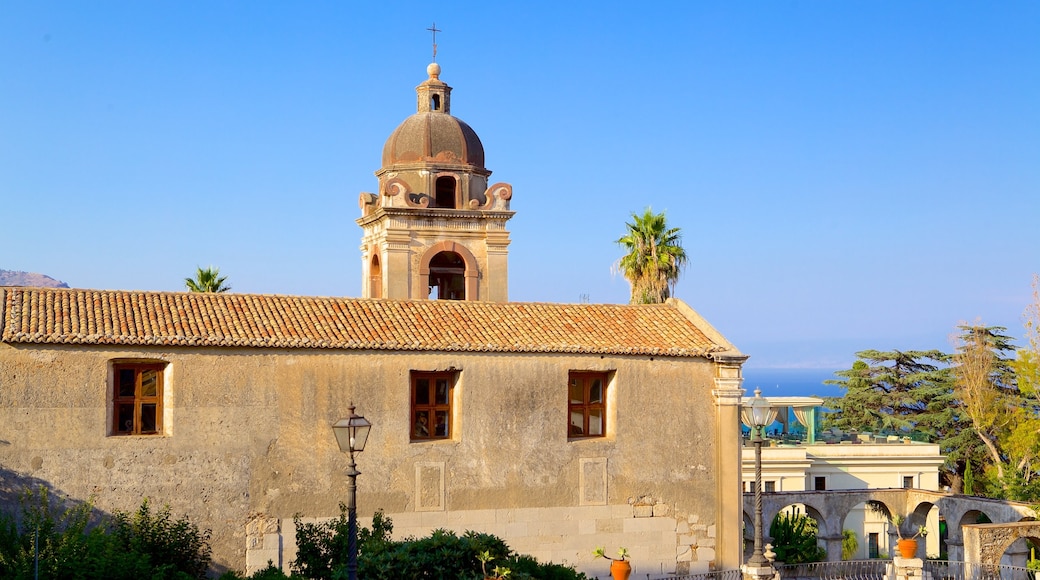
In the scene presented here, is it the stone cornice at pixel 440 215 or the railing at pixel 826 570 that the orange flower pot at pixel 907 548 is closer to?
the railing at pixel 826 570

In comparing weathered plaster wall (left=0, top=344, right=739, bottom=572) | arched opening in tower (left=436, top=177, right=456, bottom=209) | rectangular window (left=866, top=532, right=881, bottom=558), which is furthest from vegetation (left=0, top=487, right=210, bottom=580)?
rectangular window (left=866, top=532, right=881, bottom=558)

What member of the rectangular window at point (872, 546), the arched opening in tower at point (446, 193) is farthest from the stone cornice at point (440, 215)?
the rectangular window at point (872, 546)

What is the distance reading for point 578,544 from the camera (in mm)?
21500

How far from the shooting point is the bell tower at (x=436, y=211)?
26984 millimetres

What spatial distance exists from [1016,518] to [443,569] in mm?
22600

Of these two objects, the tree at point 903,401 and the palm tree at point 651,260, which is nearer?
the palm tree at point 651,260

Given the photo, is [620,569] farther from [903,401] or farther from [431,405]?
[903,401]

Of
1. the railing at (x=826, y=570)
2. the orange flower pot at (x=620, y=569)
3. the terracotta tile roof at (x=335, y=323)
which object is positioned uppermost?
the terracotta tile roof at (x=335, y=323)

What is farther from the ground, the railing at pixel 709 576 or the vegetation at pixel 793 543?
the railing at pixel 709 576

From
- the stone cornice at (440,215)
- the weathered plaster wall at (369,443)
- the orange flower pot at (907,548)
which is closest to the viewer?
the weathered plaster wall at (369,443)

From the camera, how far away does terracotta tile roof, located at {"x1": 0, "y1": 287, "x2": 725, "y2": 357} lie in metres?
19.0

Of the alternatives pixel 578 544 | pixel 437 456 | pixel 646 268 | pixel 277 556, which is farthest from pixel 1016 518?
pixel 277 556

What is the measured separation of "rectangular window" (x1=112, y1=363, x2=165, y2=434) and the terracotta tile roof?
60cm

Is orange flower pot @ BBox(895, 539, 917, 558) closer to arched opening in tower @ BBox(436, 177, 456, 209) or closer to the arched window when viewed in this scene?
arched opening in tower @ BBox(436, 177, 456, 209)
